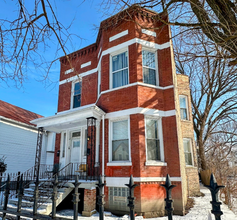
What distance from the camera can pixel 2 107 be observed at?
54.3 feet

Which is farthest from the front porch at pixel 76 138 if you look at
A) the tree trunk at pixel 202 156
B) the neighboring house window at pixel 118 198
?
the tree trunk at pixel 202 156

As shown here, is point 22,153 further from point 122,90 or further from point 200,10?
point 200,10

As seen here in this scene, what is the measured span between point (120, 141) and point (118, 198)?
2.41m

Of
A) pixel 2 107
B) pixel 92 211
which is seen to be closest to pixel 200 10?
pixel 92 211

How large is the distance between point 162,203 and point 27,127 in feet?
42.6

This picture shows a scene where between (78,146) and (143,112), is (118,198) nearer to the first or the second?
(143,112)

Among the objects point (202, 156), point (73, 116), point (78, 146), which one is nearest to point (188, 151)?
point (202, 156)

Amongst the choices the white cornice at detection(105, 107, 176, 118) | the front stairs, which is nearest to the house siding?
the front stairs

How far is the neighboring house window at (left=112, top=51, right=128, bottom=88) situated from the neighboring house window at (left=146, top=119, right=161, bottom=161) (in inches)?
93.2

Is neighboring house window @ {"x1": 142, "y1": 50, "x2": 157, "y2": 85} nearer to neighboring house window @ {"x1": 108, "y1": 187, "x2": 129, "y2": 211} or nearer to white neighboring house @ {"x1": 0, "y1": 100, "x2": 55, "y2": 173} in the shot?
neighboring house window @ {"x1": 108, "y1": 187, "x2": 129, "y2": 211}

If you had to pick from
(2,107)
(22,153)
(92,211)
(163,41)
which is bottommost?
(92,211)

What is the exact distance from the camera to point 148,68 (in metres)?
9.84

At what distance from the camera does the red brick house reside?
8.16 metres

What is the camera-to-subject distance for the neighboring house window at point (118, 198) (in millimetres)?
8148
